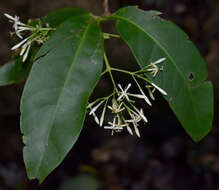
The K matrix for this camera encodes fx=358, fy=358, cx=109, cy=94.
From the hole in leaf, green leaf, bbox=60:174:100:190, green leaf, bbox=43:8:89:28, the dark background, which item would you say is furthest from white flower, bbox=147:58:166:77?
green leaf, bbox=60:174:100:190

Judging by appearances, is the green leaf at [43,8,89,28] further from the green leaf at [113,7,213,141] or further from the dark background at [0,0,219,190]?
the dark background at [0,0,219,190]

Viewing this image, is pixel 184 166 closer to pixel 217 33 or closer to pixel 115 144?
pixel 115 144

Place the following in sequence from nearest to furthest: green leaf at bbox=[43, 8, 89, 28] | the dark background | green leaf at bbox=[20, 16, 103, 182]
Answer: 1. green leaf at bbox=[20, 16, 103, 182]
2. green leaf at bbox=[43, 8, 89, 28]
3. the dark background

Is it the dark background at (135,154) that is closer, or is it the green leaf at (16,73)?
the green leaf at (16,73)

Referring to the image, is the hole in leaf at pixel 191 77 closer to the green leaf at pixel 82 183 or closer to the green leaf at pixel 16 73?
the green leaf at pixel 16 73

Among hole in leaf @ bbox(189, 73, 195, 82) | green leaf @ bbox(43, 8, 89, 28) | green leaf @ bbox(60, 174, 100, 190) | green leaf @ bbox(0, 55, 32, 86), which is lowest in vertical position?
green leaf @ bbox(60, 174, 100, 190)

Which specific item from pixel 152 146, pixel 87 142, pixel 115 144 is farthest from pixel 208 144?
pixel 87 142

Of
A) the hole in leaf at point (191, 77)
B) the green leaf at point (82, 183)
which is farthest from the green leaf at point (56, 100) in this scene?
the green leaf at point (82, 183)
